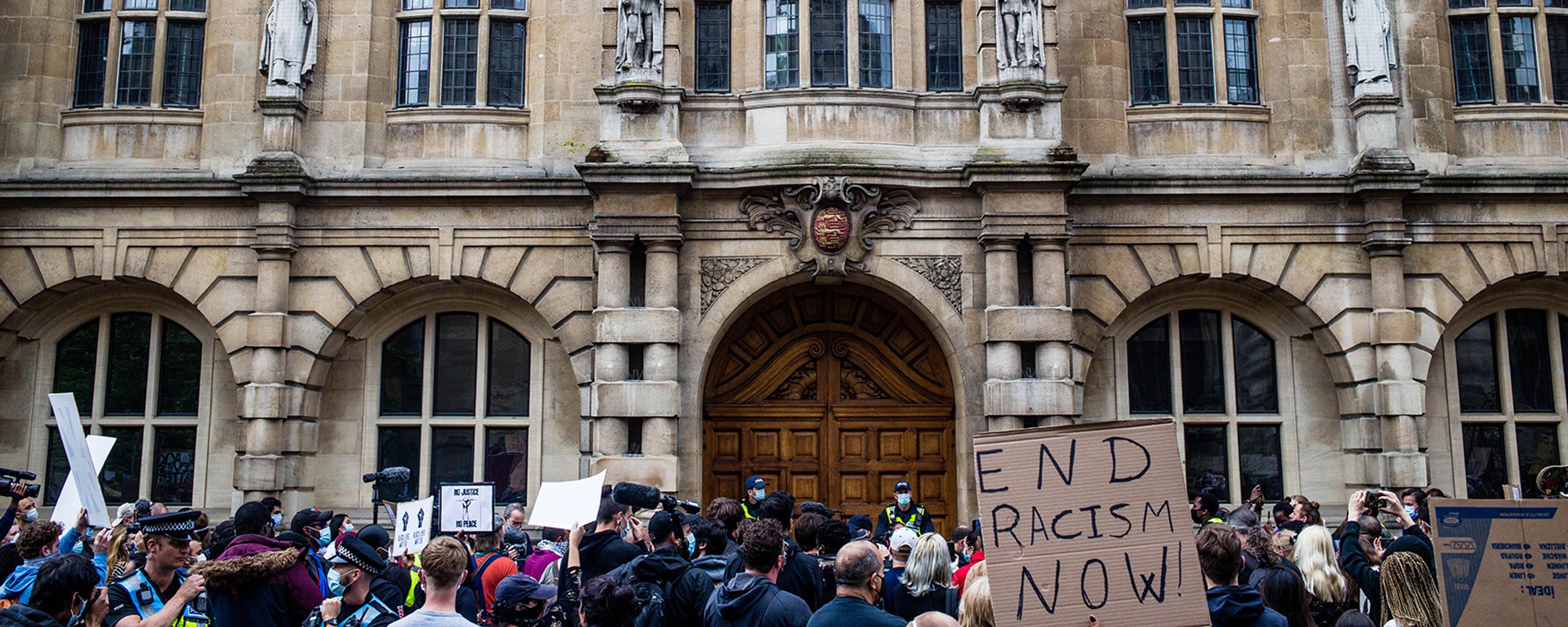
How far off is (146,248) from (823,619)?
13920 millimetres

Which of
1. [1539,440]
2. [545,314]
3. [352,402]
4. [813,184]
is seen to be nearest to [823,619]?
[813,184]

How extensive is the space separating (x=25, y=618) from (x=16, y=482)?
15.3ft

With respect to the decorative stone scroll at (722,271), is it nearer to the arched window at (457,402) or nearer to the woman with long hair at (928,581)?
the arched window at (457,402)

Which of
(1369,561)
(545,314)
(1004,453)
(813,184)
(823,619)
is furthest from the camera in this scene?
(545,314)

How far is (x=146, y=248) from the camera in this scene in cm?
1571

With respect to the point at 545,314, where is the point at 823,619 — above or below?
below

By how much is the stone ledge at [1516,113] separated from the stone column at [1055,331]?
21.8ft

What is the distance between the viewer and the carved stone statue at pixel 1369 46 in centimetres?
1559

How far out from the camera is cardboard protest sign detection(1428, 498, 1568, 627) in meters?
5.57

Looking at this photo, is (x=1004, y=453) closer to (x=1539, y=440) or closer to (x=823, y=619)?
(x=823, y=619)

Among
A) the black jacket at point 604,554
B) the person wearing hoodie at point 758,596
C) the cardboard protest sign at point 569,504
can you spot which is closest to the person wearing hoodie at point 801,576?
the black jacket at point 604,554

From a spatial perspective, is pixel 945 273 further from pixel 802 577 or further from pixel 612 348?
pixel 802 577

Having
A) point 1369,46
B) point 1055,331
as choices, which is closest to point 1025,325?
point 1055,331

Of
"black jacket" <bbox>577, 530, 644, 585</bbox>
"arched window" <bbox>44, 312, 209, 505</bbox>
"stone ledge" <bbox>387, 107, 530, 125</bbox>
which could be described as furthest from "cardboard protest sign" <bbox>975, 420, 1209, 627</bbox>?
"arched window" <bbox>44, 312, 209, 505</bbox>
